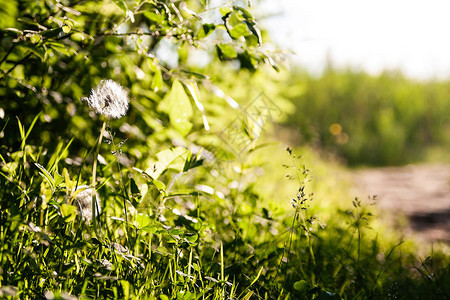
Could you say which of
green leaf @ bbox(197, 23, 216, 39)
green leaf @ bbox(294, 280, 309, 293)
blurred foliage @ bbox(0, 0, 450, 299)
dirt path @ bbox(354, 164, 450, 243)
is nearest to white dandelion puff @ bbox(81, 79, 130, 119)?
blurred foliage @ bbox(0, 0, 450, 299)

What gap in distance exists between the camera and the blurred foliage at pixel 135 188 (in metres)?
1.13

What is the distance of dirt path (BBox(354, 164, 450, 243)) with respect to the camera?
13.7 feet

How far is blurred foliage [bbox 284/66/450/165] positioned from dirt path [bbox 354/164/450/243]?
95 centimetres

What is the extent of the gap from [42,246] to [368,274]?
1213 millimetres

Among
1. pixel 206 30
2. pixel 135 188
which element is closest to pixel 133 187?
pixel 135 188

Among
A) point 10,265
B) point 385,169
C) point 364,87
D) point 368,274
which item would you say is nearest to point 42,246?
point 10,265

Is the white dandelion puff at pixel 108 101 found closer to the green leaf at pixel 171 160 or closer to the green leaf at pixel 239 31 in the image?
the green leaf at pixel 171 160

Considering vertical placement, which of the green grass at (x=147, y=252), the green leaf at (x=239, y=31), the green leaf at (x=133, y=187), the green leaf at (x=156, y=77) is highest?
the green leaf at (x=239, y=31)

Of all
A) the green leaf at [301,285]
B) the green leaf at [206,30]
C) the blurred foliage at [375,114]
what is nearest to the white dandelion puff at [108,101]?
the green leaf at [206,30]

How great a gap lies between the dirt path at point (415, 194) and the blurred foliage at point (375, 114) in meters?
0.95

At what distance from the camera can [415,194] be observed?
595 cm

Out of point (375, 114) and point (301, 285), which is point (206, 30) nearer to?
point (301, 285)

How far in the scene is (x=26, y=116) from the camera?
165 cm

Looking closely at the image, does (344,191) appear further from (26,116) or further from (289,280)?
(26,116)
